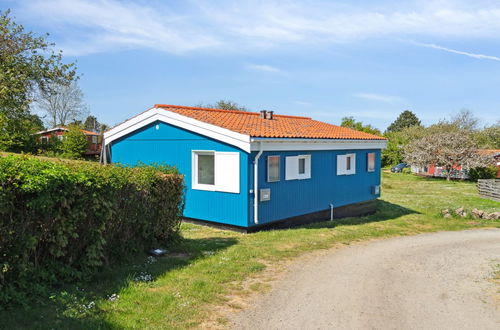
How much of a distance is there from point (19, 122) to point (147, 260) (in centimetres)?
2180

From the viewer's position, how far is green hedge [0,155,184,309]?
5.50 meters

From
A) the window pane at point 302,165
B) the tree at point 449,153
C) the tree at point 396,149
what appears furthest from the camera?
the tree at point 396,149

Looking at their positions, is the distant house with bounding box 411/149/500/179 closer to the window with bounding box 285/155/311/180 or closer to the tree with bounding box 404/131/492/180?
the tree with bounding box 404/131/492/180

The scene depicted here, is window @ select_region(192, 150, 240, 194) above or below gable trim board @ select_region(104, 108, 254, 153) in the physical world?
below

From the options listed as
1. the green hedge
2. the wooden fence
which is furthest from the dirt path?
the wooden fence

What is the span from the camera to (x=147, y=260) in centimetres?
806

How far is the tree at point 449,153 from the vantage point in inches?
1545

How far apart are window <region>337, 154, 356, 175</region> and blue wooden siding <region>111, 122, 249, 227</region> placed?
18.5ft

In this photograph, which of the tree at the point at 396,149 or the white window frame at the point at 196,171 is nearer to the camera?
the white window frame at the point at 196,171

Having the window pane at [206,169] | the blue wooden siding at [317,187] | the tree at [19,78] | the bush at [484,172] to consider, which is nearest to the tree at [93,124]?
the tree at [19,78]

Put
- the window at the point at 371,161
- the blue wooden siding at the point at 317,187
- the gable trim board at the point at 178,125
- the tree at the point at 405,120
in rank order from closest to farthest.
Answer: the gable trim board at the point at 178,125 → the blue wooden siding at the point at 317,187 → the window at the point at 371,161 → the tree at the point at 405,120

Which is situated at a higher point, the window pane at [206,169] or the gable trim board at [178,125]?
the gable trim board at [178,125]

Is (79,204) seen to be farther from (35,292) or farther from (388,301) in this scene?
(388,301)

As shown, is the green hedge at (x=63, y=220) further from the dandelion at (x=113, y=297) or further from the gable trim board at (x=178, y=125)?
the gable trim board at (x=178, y=125)
